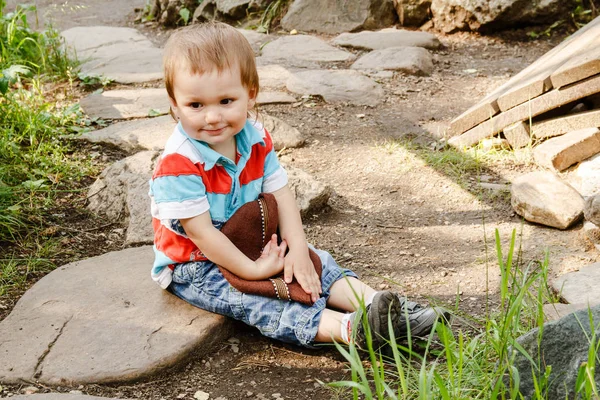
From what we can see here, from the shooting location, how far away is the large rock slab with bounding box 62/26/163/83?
558cm

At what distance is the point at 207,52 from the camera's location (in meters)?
2.26

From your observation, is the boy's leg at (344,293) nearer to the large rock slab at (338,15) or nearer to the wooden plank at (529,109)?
the wooden plank at (529,109)

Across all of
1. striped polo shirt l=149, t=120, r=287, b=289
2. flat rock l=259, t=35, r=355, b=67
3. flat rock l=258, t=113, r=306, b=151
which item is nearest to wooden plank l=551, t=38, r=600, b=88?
flat rock l=258, t=113, r=306, b=151

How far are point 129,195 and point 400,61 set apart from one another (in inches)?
113

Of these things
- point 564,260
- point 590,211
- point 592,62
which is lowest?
point 564,260

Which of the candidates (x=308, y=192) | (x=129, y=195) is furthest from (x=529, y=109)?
(x=129, y=195)

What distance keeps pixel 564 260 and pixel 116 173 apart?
210 cm

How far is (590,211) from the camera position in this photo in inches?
112

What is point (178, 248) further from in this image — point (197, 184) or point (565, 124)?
point (565, 124)

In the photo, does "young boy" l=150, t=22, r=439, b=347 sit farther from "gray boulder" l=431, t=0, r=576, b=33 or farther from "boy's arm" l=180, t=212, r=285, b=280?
"gray boulder" l=431, t=0, r=576, b=33

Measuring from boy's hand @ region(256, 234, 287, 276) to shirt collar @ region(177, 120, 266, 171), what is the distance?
1.08 ft

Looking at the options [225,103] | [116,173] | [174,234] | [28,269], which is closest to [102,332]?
[174,234]

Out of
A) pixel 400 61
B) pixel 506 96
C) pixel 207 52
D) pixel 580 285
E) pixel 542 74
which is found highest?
pixel 207 52

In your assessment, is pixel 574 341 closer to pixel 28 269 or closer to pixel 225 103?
pixel 225 103
